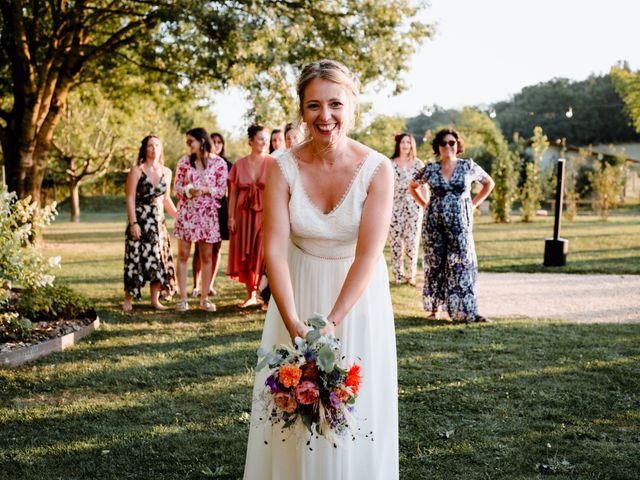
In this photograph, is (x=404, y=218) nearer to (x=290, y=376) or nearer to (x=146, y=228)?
(x=146, y=228)

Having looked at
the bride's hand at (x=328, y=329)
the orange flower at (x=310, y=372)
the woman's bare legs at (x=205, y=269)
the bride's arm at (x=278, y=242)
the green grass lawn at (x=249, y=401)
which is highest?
the bride's arm at (x=278, y=242)

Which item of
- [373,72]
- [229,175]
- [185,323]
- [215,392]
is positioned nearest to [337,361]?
[215,392]

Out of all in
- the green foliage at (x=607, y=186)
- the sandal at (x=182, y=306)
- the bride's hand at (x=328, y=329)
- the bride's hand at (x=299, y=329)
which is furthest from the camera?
the green foliage at (x=607, y=186)

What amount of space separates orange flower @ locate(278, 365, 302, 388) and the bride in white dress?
39 centimetres

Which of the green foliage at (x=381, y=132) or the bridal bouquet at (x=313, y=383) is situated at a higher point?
the green foliage at (x=381, y=132)

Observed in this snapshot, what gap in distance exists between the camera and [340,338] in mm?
3043

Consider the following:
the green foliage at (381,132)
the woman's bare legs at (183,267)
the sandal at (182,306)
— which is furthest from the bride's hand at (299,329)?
the green foliage at (381,132)

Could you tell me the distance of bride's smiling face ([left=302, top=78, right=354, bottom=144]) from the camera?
287 cm

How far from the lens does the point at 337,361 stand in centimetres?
260

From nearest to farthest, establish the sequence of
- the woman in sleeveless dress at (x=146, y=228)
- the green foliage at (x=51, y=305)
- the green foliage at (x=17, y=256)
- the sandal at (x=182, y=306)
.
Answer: the green foliage at (x=17, y=256) < the green foliage at (x=51, y=305) < the woman in sleeveless dress at (x=146, y=228) < the sandal at (x=182, y=306)

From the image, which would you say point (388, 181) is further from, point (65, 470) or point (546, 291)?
point (546, 291)

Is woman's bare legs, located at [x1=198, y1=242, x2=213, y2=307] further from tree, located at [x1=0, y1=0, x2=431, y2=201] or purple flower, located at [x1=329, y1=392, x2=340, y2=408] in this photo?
purple flower, located at [x1=329, y1=392, x2=340, y2=408]

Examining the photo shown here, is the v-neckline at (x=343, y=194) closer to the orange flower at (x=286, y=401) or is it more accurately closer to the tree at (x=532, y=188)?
the orange flower at (x=286, y=401)

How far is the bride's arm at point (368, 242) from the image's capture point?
2861mm
